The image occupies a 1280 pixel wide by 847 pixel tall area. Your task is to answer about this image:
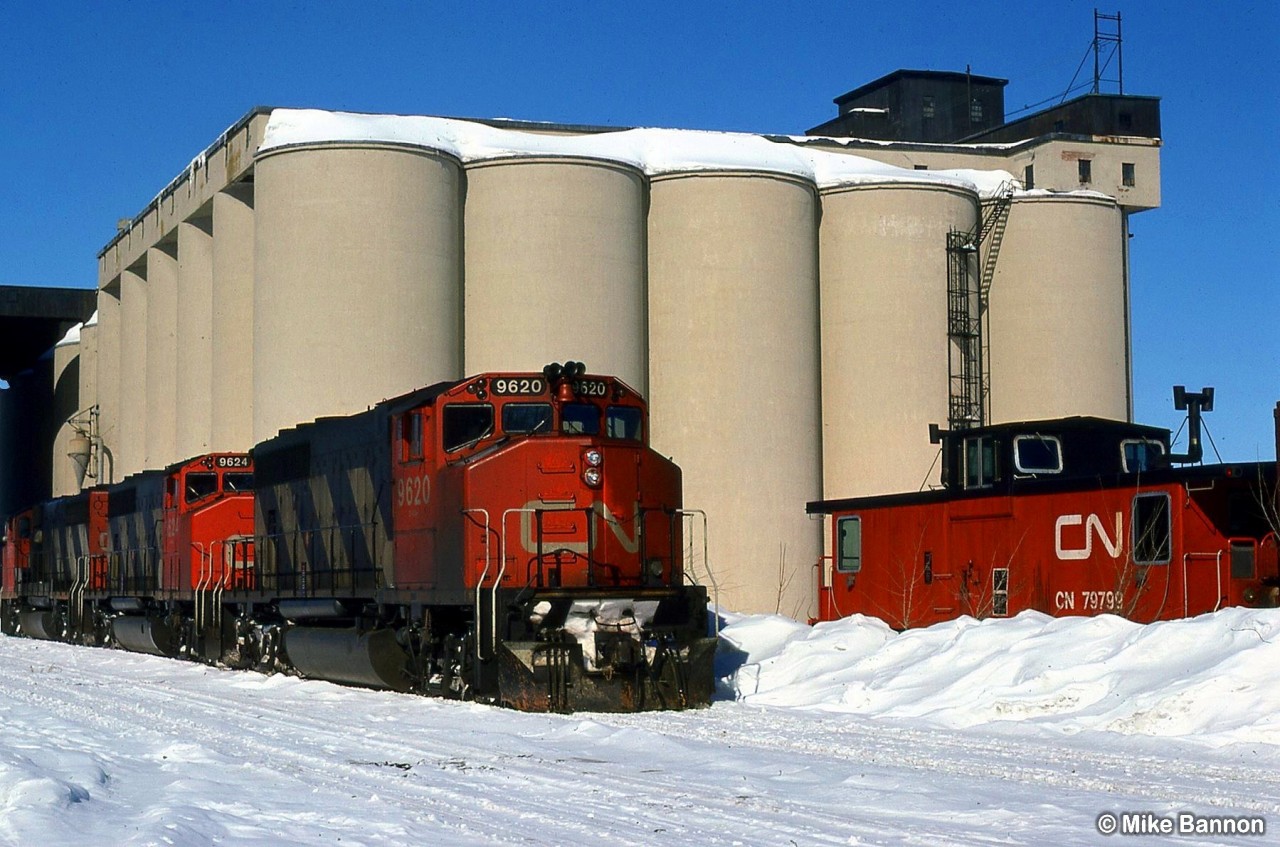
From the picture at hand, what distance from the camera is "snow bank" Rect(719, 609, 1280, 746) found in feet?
44.6

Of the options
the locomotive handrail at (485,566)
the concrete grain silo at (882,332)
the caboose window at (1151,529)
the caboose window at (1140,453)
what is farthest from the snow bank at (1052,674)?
the concrete grain silo at (882,332)

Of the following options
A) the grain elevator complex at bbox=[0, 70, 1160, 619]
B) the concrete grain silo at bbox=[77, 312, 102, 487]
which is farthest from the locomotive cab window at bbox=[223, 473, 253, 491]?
the concrete grain silo at bbox=[77, 312, 102, 487]

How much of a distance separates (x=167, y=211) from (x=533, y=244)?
1683 centimetres

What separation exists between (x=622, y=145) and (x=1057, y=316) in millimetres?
13864

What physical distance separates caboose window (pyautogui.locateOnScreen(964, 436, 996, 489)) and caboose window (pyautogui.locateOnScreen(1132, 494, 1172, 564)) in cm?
341

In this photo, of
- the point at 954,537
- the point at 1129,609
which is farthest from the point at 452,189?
the point at 1129,609

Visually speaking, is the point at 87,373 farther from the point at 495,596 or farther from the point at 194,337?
the point at 495,596

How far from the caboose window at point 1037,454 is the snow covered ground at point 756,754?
456cm

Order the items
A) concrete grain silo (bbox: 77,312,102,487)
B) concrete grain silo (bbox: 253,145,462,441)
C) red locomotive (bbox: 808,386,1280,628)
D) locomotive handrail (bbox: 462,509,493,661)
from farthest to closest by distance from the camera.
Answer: concrete grain silo (bbox: 77,312,102,487), concrete grain silo (bbox: 253,145,462,441), red locomotive (bbox: 808,386,1280,628), locomotive handrail (bbox: 462,509,493,661)

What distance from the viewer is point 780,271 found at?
137 feet

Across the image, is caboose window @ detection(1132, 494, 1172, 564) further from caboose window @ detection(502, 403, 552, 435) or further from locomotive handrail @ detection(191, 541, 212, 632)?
locomotive handrail @ detection(191, 541, 212, 632)

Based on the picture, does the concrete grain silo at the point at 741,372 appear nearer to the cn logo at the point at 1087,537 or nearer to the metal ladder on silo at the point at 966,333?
the metal ladder on silo at the point at 966,333

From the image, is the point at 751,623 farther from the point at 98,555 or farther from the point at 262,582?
the point at 98,555

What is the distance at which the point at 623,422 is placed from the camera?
18.1m
